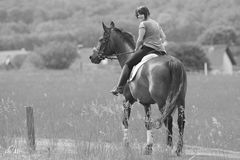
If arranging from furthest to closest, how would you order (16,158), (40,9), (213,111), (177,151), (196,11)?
(40,9) → (196,11) → (213,111) → (177,151) → (16,158)

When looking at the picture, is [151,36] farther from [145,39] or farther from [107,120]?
[107,120]

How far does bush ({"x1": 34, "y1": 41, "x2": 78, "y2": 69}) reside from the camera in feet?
327

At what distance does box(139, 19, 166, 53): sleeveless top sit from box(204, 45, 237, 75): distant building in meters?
89.2

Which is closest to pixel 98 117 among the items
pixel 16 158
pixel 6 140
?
pixel 6 140

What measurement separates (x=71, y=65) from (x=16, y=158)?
3634 inches

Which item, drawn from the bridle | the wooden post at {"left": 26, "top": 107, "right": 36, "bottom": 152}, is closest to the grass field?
the wooden post at {"left": 26, "top": 107, "right": 36, "bottom": 152}

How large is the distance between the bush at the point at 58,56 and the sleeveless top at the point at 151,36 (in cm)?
8478

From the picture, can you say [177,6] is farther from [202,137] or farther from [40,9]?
[202,137]

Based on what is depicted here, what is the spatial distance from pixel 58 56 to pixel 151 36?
87.2 meters

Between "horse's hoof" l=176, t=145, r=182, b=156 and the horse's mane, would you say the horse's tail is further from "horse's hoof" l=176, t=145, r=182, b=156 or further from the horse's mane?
the horse's mane

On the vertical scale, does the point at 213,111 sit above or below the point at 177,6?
above

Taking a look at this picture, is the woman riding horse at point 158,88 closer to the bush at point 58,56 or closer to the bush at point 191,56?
the bush at point 191,56

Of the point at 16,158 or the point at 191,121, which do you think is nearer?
the point at 16,158

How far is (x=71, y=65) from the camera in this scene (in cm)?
10294
